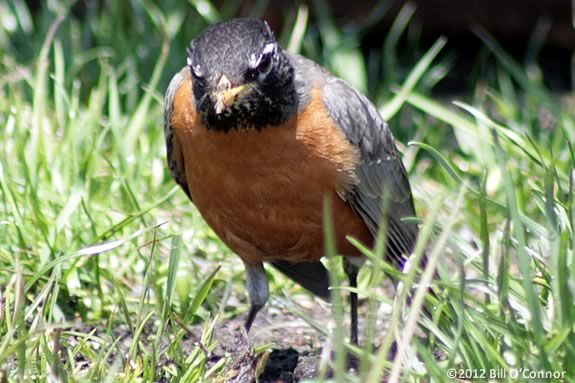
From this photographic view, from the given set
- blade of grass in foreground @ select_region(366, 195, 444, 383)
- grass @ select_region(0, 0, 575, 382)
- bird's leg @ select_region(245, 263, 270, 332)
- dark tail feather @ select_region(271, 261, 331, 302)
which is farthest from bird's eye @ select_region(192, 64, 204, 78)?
blade of grass in foreground @ select_region(366, 195, 444, 383)

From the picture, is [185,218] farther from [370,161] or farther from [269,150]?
[269,150]

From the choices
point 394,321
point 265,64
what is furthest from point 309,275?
point 394,321

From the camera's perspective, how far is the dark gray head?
414cm

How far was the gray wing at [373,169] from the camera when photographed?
476 cm

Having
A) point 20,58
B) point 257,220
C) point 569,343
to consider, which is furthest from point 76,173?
point 569,343

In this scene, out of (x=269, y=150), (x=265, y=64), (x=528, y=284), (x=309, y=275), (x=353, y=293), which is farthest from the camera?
(x=309, y=275)

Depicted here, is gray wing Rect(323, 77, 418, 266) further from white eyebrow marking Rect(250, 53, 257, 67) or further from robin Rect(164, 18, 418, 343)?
white eyebrow marking Rect(250, 53, 257, 67)

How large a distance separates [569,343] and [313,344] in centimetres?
174

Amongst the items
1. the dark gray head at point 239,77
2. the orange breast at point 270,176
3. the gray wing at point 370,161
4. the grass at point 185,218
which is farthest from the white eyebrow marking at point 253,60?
the grass at point 185,218

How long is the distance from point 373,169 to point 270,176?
2.25ft

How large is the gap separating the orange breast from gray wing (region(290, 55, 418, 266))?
0.07 metres

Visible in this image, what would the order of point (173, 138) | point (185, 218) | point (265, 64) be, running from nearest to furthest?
point (265, 64) < point (173, 138) < point (185, 218)

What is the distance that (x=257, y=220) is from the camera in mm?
4594

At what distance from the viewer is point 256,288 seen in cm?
499
